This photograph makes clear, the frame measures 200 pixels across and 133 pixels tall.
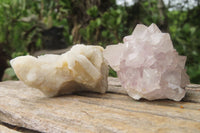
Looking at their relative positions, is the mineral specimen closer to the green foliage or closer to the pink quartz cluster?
the pink quartz cluster

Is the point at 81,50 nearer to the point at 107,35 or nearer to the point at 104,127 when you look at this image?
the point at 104,127

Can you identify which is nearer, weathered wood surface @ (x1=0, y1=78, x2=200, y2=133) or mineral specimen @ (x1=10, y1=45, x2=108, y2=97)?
weathered wood surface @ (x1=0, y1=78, x2=200, y2=133)

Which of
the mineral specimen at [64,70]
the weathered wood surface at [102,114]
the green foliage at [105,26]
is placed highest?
the green foliage at [105,26]

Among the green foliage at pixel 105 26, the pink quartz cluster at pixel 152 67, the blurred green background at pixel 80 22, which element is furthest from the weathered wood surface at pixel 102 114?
the blurred green background at pixel 80 22

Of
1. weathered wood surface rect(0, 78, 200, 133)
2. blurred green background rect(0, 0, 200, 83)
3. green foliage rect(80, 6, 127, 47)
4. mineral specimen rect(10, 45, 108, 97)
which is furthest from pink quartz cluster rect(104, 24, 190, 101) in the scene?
blurred green background rect(0, 0, 200, 83)

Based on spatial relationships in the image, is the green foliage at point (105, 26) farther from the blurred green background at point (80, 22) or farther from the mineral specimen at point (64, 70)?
the mineral specimen at point (64, 70)

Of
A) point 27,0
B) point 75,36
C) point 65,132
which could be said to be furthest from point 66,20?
point 65,132

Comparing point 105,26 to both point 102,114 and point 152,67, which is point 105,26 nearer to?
point 152,67
